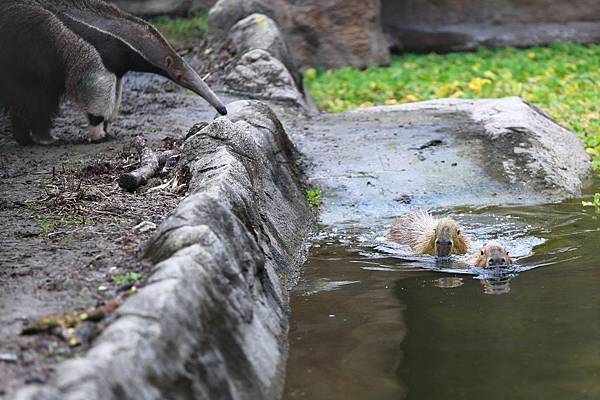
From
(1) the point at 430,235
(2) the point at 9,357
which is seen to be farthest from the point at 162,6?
(2) the point at 9,357

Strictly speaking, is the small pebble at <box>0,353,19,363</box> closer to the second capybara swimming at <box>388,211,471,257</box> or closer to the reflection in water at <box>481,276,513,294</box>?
the reflection in water at <box>481,276,513,294</box>

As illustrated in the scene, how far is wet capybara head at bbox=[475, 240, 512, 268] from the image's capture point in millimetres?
6906

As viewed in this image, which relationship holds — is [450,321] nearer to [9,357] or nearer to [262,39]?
[9,357]

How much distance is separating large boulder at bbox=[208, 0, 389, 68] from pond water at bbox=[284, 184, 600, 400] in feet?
27.1

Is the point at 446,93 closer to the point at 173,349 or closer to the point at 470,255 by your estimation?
the point at 470,255

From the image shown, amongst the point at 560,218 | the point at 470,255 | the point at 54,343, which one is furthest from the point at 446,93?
the point at 54,343

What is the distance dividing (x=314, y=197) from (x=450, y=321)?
11.6ft

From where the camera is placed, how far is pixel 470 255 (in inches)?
302

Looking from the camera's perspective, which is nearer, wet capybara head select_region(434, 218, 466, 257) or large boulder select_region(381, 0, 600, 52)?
wet capybara head select_region(434, 218, 466, 257)

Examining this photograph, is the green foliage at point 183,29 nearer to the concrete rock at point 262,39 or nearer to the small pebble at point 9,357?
the concrete rock at point 262,39

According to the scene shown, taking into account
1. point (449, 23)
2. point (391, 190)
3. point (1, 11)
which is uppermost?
point (1, 11)

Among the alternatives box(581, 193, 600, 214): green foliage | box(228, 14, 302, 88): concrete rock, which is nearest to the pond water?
box(581, 193, 600, 214): green foliage

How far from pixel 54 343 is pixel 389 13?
14.4 meters

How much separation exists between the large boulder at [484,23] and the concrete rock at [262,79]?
5578 millimetres
